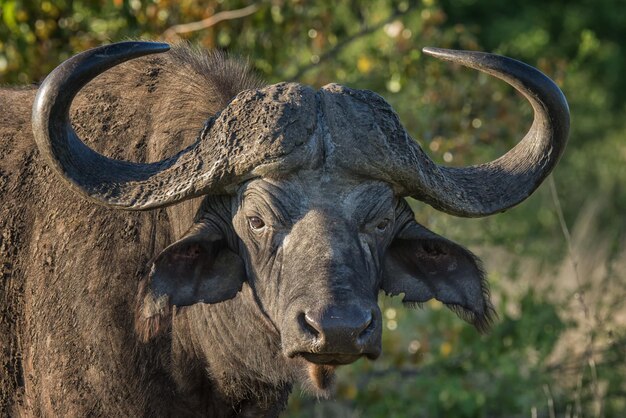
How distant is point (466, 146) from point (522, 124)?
1.04 m

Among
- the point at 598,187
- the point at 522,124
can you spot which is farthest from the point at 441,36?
the point at 598,187

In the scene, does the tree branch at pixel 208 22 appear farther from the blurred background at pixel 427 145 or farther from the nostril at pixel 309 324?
the nostril at pixel 309 324

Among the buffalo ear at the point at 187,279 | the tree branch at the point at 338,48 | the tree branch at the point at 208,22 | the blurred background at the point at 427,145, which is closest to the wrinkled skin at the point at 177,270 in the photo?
the buffalo ear at the point at 187,279

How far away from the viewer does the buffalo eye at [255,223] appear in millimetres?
5484

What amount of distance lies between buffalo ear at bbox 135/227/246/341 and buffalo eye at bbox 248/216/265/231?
0.19 metres

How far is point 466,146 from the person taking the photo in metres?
9.80

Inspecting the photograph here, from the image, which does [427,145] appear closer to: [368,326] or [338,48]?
[338,48]

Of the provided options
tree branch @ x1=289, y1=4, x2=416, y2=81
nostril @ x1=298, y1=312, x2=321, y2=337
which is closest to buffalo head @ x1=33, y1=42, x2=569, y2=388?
nostril @ x1=298, y1=312, x2=321, y2=337

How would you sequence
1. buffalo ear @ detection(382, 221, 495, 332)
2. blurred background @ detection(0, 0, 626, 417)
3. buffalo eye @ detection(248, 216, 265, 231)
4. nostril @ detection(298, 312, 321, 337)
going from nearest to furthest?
nostril @ detection(298, 312, 321, 337) → buffalo eye @ detection(248, 216, 265, 231) → buffalo ear @ detection(382, 221, 495, 332) → blurred background @ detection(0, 0, 626, 417)

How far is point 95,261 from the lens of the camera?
561 cm

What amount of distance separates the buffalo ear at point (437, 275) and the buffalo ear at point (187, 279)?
0.80 m

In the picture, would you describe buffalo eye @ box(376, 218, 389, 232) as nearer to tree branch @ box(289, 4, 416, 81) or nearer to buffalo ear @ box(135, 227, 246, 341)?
buffalo ear @ box(135, 227, 246, 341)

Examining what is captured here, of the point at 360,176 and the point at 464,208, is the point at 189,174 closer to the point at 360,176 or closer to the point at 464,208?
the point at 360,176

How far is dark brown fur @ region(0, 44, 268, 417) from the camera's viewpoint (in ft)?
18.4
